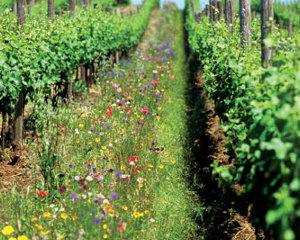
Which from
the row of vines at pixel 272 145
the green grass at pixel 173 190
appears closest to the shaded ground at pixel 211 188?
the green grass at pixel 173 190

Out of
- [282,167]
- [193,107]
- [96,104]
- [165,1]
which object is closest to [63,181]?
[282,167]

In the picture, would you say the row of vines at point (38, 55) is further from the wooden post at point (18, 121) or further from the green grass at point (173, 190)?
the green grass at point (173, 190)

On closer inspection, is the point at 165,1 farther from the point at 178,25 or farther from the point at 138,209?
the point at 138,209

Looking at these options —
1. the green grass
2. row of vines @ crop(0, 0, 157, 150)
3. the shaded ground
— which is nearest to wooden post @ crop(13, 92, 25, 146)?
row of vines @ crop(0, 0, 157, 150)

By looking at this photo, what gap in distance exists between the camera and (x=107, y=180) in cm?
691

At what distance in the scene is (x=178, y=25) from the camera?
143ft

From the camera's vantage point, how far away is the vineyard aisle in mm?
5695

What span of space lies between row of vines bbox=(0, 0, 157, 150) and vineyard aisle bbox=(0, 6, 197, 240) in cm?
46

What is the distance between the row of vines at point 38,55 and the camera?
852 centimetres

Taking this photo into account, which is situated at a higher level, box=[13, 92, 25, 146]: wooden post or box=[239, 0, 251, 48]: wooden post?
box=[239, 0, 251, 48]: wooden post

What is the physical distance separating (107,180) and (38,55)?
3584 mm

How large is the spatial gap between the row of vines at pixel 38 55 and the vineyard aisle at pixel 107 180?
46 cm

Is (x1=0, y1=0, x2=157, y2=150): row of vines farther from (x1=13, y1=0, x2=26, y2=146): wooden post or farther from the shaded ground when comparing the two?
the shaded ground

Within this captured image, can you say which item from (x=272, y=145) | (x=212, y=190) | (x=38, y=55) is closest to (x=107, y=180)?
(x=212, y=190)
